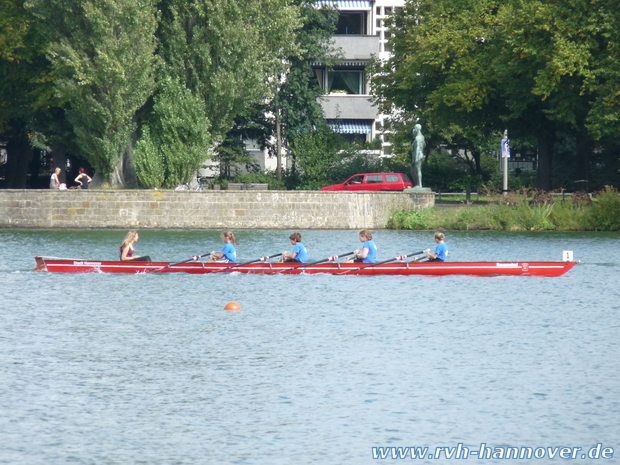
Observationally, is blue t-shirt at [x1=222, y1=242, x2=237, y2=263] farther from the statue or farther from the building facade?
the building facade

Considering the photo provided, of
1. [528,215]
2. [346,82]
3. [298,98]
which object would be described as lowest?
[528,215]

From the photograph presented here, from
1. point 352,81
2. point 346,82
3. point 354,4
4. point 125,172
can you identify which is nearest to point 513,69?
point 125,172

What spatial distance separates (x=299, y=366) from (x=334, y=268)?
10.9 m

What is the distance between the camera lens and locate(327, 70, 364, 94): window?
7581 centimetres

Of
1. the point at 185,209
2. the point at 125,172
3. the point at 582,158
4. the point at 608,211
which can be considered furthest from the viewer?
the point at 582,158

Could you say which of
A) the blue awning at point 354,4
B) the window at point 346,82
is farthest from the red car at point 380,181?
the blue awning at point 354,4

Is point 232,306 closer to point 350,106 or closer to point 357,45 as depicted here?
point 357,45

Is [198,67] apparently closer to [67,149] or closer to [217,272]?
[67,149]

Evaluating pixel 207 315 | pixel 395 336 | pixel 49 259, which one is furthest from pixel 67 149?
pixel 395 336

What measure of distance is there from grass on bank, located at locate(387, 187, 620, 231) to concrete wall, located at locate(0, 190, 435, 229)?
2.67 metres

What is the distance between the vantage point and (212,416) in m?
15.1

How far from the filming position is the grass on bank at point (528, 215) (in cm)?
4503

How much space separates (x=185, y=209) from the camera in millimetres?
45562

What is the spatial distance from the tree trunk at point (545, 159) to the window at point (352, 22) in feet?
90.6
